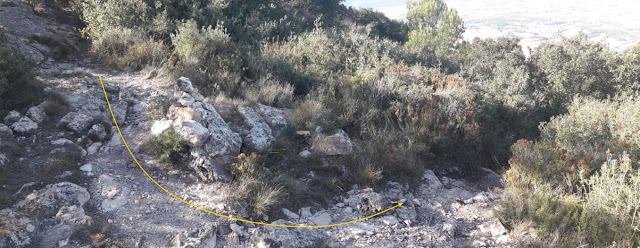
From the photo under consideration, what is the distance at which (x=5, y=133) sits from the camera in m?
4.78

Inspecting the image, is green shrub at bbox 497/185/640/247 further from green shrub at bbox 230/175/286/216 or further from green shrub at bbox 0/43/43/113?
green shrub at bbox 0/43/43/113

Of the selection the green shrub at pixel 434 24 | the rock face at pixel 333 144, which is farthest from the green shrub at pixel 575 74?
the green shrub at pixel 434 24

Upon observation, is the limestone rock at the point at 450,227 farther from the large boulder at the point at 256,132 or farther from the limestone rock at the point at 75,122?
the limestone rock at the point at 75,122

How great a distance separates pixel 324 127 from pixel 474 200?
105 inches

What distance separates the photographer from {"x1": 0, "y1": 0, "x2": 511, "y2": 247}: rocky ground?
3828mm

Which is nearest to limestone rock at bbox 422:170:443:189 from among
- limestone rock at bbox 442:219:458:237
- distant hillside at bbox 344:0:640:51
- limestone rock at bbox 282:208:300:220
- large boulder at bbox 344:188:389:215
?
limestone rock at bbox 442:219:458:237

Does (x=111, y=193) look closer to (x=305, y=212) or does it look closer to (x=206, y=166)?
(x=206, y=166)

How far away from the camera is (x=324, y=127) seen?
20.5 feet

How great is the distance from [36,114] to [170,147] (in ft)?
7.11

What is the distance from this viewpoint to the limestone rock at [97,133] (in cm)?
520

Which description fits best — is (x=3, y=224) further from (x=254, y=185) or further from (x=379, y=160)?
(x=379, y=160)

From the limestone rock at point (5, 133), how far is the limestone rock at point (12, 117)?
0.19 m

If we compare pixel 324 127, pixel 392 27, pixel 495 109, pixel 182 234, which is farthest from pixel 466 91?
pixel 392 27

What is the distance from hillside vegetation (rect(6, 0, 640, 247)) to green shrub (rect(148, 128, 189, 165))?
903 millimetres
